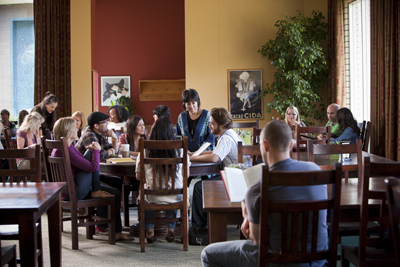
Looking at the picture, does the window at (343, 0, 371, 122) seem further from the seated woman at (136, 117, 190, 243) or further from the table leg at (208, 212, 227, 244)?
the table leg at (208, 212, 227, 244)

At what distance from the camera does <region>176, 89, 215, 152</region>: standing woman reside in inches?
188

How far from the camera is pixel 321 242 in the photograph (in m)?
1.91

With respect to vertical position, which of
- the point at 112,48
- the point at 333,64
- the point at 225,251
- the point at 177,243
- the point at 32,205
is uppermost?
the point at 112,48

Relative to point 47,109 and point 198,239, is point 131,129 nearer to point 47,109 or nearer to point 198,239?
point 198,239

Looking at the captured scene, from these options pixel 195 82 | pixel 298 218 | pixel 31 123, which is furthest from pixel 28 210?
pixel 195 82

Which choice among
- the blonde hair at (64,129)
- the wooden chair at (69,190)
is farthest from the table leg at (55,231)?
the blonde hair at (64,129)

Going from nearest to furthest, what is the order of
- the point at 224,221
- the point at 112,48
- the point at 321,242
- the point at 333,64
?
the point at 321,242 < the point at 224,221 < the point at 333,64 < the point at 112,48

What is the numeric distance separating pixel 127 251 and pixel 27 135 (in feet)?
7.67

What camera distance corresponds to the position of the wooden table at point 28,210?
1994 mm

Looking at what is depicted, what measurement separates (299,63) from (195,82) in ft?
7.01

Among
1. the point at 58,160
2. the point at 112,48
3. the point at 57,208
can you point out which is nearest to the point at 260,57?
the point at 112,48

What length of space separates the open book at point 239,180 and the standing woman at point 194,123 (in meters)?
2.33

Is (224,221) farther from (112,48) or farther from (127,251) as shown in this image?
(112,48)

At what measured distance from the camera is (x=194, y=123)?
4.86 meters
